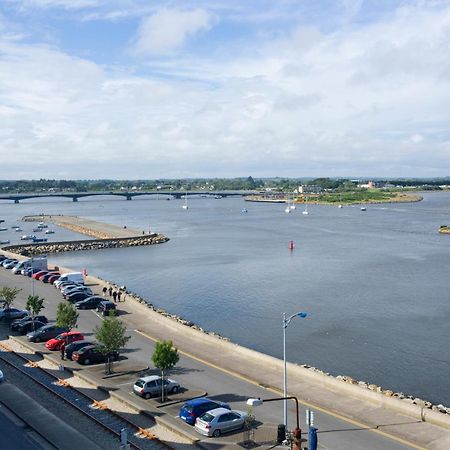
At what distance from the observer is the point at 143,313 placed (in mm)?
36812

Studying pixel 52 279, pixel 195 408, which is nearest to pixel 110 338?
pixel 195 408

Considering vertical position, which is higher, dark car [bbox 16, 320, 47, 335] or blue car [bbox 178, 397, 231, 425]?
blue car [bbox 178, 397, 231, 425]

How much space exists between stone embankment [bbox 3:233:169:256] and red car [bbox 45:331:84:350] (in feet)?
175

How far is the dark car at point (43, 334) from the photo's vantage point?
30.3 m

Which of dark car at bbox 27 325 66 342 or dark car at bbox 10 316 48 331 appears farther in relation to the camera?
dark car at bbox 10 316 48 331

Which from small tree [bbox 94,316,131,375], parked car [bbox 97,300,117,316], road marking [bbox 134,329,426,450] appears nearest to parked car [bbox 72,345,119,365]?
small tree [bbox 94,316,131,375]

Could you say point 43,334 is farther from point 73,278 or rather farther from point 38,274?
point 38,274

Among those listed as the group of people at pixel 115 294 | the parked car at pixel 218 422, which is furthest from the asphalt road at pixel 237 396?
the group of people at pixel 115 294

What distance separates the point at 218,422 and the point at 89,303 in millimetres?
21538

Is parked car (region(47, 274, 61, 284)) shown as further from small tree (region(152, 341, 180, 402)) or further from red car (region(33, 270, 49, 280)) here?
small tree (region(152, 341, 180, 402))

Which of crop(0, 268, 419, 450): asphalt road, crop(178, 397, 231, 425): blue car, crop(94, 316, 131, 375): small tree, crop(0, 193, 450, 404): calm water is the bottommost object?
crop(0, 193, 450, 404): calm water

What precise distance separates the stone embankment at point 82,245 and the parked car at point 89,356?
5647cm

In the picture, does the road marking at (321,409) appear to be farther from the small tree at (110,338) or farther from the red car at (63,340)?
the red car at (63,340)

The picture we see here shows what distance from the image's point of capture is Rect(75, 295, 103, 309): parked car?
38.3m
